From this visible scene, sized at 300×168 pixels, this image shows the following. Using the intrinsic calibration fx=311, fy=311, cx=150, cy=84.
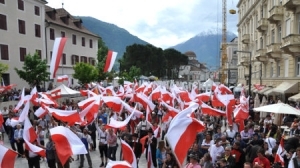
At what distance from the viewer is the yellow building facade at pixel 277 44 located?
22894mm

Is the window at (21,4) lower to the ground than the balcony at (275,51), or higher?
higher

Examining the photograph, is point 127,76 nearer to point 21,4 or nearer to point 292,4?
point 21,4

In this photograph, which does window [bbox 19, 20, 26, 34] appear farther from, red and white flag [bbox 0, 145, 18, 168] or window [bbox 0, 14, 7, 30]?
red and white flag [bbox 0, 145, 18, 168]

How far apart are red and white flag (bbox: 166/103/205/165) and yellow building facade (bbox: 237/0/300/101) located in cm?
1784

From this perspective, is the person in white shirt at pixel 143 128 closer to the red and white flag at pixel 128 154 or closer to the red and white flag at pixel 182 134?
the red and white flag at pixel 128 154

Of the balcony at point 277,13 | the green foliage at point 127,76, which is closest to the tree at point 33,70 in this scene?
the green foliage at point 127,76

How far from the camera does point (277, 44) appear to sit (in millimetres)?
27594

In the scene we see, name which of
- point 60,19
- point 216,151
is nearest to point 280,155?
point 216,151

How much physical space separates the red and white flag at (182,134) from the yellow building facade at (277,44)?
58.5 feet

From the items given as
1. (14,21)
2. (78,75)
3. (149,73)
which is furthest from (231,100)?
(149,73)

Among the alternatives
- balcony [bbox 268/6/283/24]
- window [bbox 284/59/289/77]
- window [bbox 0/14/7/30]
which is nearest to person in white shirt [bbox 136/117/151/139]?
window [bbox 284/59/289/77]

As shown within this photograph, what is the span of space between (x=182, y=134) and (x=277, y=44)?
77.4ft

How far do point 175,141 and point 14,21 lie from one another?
106 ft

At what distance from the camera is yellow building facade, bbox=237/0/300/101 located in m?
22.9
